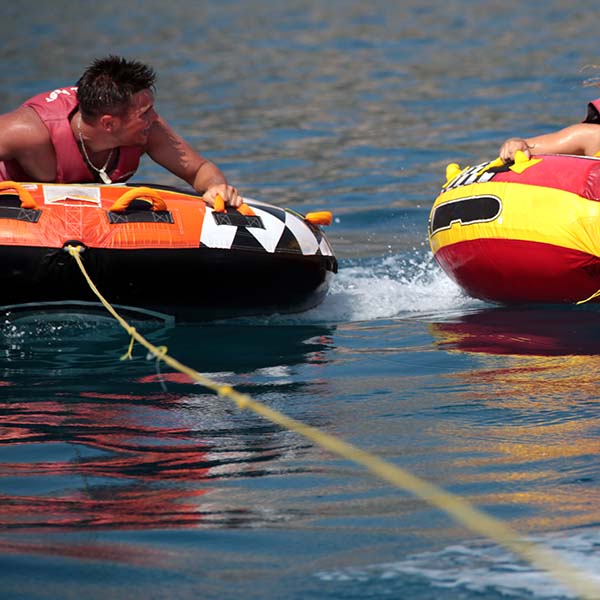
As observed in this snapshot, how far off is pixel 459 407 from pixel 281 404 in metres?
0.70

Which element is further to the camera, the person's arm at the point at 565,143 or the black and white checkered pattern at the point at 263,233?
the person's arm at the point at 565,143

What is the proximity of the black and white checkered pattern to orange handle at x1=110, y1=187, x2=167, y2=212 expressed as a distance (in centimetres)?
23

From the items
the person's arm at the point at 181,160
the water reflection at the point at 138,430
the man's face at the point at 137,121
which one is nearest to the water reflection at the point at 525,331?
the water reflection at the point at 138,430

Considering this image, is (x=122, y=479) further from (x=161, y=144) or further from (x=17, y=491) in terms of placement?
(x=161, y=144)

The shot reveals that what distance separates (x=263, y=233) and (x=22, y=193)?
1.13m

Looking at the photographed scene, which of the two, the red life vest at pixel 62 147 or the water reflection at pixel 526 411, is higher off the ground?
the red life vest at pixel 62 147

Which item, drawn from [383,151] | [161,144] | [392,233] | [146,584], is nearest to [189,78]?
[383,151]

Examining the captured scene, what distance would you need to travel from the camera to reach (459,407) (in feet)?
16.4

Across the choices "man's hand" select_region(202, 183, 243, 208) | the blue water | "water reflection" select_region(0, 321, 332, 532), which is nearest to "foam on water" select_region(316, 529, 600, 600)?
the blue water

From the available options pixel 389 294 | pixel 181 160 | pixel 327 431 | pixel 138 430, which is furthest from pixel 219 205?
pixel 327 431

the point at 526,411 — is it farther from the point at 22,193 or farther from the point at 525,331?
the point at 22,193

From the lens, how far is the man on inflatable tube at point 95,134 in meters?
6.20

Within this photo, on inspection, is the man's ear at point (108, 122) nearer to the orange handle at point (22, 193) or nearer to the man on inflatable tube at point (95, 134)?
the man on inflatable tube at point (95, 134)

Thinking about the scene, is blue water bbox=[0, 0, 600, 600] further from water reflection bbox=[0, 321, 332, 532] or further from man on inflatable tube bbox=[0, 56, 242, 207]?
man on inflatable tube bbox=[0, 56, 242, 207]
